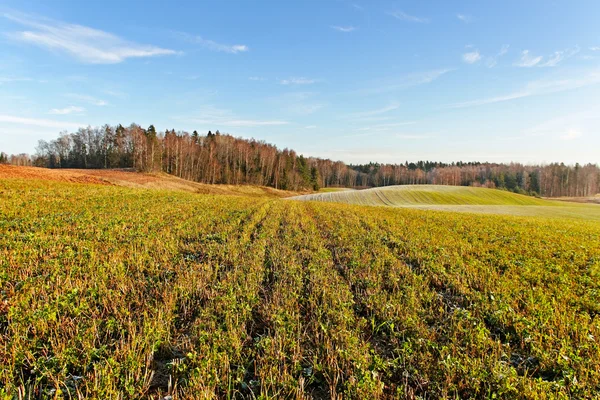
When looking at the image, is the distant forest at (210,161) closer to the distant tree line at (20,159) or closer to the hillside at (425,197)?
the distant tree line at (20,159)

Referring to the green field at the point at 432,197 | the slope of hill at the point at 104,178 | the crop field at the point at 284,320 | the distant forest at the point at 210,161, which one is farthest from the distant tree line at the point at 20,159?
the crop field at the point at 284,320

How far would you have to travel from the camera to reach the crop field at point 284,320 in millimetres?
4152

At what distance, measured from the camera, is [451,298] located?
7590 mm

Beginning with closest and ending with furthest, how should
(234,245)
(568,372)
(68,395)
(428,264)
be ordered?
(68,395), (568,372), (428,264), (234,245)

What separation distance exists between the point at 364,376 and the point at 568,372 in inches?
133

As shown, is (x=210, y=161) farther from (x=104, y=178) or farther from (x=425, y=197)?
(x=425, y=197)

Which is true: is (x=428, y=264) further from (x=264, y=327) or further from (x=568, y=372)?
(x=264, y=327)

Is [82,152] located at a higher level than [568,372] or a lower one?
higher

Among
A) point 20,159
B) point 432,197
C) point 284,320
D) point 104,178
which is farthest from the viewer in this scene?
point 20,159

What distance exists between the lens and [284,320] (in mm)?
5883

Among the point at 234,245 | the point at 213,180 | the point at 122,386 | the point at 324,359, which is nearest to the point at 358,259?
the point at 234,245

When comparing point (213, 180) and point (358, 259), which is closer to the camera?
point (358, 259)

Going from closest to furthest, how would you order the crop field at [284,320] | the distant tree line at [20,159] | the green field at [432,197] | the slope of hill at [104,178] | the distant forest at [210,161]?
the crop field at [284,320] → the slope of hill at [104,178] → the green field at [432,197] → the distant forest at [210,161] → the distant tree line at [20,159]

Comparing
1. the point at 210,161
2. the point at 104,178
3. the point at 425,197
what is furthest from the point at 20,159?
the point at 425,197
